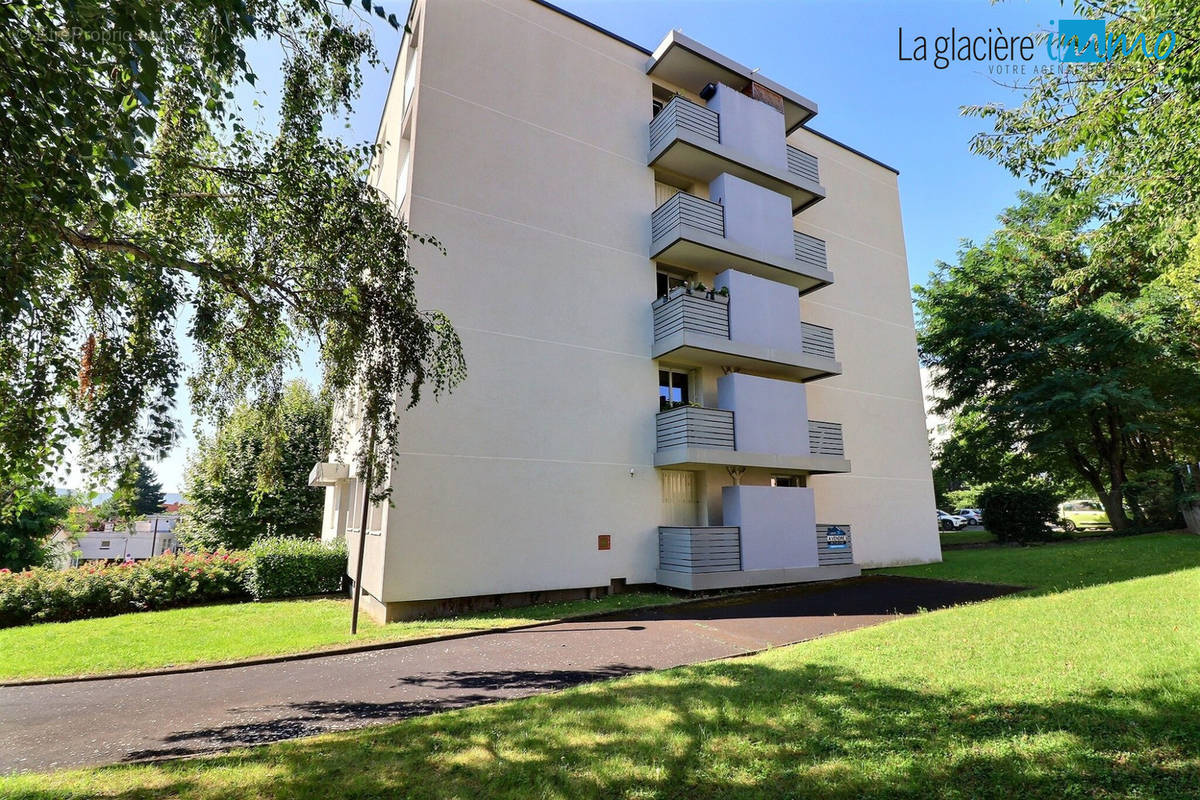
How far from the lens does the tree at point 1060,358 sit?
1872 cm

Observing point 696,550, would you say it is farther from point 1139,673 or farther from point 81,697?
point 81,697

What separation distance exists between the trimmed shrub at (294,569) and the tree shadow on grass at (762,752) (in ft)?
33.6

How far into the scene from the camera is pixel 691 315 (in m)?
12.9

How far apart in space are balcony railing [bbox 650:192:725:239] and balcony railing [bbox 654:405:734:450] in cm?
462

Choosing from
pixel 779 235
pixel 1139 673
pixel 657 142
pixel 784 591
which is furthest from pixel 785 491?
pixel 657 142

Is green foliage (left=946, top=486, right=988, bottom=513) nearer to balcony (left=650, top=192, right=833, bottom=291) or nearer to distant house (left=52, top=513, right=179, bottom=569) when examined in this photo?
balcony (left=650, top=192, right=833, bottom=291)

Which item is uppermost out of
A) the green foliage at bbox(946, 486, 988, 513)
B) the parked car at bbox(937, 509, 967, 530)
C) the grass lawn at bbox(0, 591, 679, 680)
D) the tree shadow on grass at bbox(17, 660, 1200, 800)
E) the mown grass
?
the green foliage at bbox(946, 486, 988, 513)

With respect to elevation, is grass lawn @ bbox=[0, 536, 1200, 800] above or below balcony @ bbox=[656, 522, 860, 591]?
below

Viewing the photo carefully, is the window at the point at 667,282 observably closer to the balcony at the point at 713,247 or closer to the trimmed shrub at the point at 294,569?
the balcony at the point at 713,247

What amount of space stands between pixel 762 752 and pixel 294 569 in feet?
43.6

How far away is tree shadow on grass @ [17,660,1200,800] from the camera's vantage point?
342 cm

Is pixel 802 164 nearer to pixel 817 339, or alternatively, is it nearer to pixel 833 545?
pixel 817 339

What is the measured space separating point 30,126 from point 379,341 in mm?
3730

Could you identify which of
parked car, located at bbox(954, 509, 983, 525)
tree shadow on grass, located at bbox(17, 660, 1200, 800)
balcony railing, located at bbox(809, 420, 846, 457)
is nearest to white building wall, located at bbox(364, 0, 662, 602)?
balcony railing, located at bbox(809, 420, 846, 457)
